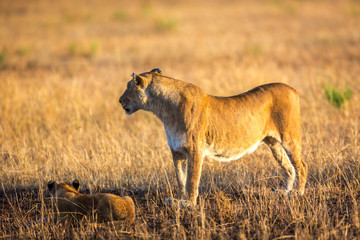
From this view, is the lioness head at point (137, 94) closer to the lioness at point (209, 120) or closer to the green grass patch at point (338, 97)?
the lioness at point (209, 120)

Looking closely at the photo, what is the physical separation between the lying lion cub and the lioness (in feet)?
2.57

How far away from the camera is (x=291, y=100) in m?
5.79

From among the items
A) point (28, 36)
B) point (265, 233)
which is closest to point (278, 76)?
point (265, 233)

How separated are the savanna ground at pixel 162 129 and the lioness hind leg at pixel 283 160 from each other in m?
0.18

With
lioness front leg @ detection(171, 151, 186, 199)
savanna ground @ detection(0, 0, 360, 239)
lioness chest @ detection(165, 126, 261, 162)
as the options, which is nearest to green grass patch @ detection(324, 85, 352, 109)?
savanna ground @ detection(0, 0, 360, 239)

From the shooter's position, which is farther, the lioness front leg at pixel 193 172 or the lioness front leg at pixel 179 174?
the lioness front leg at pixel 179 174

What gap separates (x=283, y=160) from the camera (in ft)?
20.0

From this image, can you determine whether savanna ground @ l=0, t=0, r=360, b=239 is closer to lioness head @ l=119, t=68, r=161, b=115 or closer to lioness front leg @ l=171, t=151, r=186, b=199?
lioness front leg @ l=171, t=151, r=186, b=199

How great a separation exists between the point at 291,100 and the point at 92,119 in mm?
5306

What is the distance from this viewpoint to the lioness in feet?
17.1

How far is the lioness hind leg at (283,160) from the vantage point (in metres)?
6.07

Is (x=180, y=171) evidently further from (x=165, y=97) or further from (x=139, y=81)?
(x=139, y=81)

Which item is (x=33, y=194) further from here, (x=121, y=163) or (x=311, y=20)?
(x=311, y=20)

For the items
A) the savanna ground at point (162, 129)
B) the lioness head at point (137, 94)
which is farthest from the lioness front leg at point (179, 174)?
the lioness head at point (137, 94)
